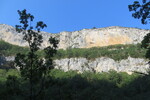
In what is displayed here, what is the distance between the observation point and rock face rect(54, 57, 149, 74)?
110812 mm

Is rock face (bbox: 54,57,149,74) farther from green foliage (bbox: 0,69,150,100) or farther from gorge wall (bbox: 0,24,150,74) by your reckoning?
green foliage (bbox: 0,69,150,100)

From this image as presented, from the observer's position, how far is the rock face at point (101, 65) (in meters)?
111

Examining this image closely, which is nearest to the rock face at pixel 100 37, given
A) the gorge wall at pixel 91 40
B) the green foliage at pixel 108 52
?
the gorge wall at pixel 91 40

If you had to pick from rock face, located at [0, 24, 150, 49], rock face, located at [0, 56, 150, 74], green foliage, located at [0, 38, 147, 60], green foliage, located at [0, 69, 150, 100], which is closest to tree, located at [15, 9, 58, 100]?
green foliage, located at [0, 69, 150, 100]

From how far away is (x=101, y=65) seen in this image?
11725 centimetres

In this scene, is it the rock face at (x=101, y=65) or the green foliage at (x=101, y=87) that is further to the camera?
the rock face at (x=101, y=65)

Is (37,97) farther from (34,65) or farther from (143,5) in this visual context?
(143,5)

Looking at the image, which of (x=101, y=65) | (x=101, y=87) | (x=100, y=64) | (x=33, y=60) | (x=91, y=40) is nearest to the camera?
(x=33, y=60)

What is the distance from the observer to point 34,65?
10867 millimetres

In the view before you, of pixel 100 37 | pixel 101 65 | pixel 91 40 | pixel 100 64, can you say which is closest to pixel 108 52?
pixel 100 64

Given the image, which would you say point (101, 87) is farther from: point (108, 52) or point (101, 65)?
point (108, 52)

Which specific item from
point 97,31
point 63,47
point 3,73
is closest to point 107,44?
point 97,31

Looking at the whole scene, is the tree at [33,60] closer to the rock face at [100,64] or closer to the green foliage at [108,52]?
the rock face at [100,64]

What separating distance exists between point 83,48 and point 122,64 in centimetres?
3416
